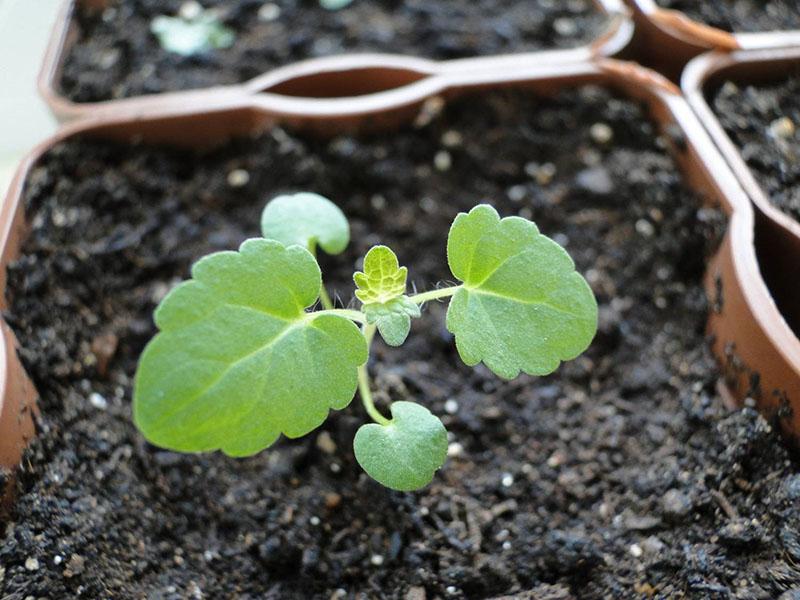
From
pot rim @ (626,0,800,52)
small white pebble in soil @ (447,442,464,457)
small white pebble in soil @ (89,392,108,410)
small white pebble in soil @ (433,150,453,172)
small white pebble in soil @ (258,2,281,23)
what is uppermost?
pot rim @ (626,0,800,52)

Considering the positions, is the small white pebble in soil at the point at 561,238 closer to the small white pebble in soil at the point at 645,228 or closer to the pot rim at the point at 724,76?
the small white pebble in soil at the point at 645,228

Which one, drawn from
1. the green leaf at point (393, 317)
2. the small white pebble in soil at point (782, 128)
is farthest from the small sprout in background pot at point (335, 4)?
the green leaf at point (393, 317)

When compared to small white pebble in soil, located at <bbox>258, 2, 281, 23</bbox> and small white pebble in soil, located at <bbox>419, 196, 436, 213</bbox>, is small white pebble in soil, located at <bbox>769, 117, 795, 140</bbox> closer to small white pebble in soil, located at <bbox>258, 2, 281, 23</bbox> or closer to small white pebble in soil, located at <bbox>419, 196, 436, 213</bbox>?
small white pebble in soil, located at <bbox>419, 196, 436, 213</bbox>

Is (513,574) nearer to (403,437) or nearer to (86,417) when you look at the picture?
(403,437)

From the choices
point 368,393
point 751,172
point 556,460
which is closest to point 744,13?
point 751,172

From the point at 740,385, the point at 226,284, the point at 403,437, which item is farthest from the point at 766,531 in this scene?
the point at 226,284

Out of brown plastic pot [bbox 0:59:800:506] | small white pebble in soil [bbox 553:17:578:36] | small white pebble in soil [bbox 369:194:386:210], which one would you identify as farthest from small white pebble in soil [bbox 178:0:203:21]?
small white pebble in soil [bbox 553:17:578:36]
